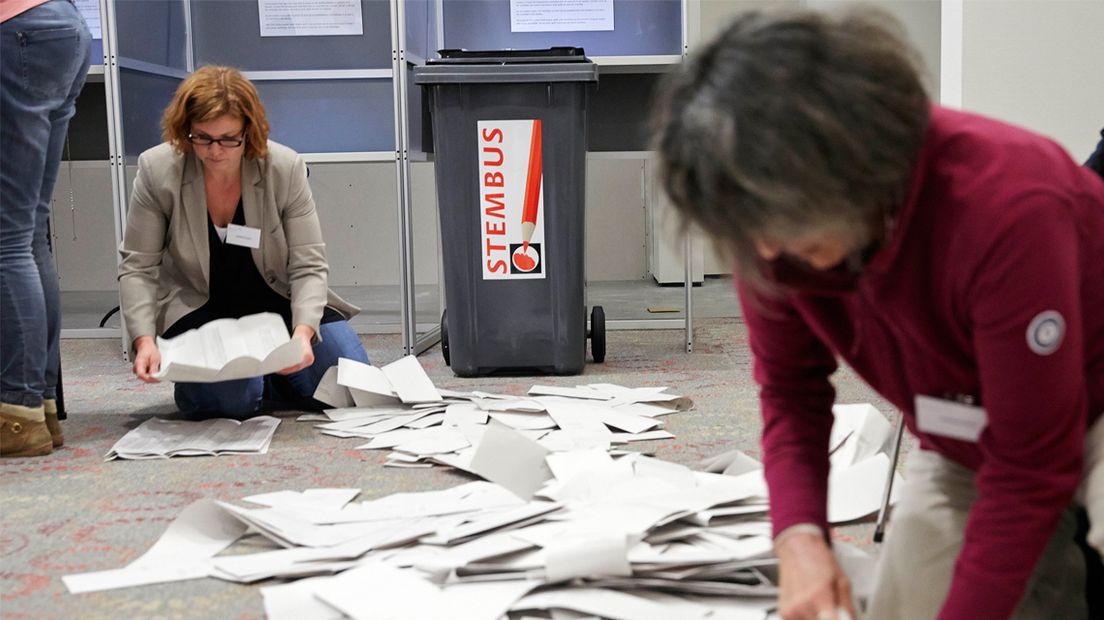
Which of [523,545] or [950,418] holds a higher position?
[950,418]

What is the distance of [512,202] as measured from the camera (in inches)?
127

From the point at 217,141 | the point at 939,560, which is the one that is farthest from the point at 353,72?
the point at 939,560

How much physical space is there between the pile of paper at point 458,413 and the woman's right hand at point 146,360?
1.26 ft

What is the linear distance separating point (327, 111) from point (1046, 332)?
3888mm

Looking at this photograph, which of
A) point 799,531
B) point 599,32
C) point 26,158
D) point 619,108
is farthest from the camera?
point 599,32

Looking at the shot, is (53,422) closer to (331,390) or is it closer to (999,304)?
(331,390)

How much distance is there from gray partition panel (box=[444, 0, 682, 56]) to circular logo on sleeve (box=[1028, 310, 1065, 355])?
355 centimetres

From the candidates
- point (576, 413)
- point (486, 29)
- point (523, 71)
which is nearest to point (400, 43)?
point (523, 71)

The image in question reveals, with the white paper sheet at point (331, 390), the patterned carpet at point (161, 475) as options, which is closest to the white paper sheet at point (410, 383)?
the white paper sheet at point (331, 390)

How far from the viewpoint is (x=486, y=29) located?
4.28 metres

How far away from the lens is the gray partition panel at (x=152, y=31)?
3.70 metres

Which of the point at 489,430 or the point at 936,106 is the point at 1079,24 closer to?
the point at 489,430

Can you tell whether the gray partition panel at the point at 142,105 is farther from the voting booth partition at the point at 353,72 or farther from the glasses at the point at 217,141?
the glasses at the point at 217,141

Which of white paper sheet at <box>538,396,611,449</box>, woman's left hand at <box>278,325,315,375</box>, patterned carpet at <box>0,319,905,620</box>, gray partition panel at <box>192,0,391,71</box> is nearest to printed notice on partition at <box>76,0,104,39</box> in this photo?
gray partition panel at <box>192,0,391,71</box>
